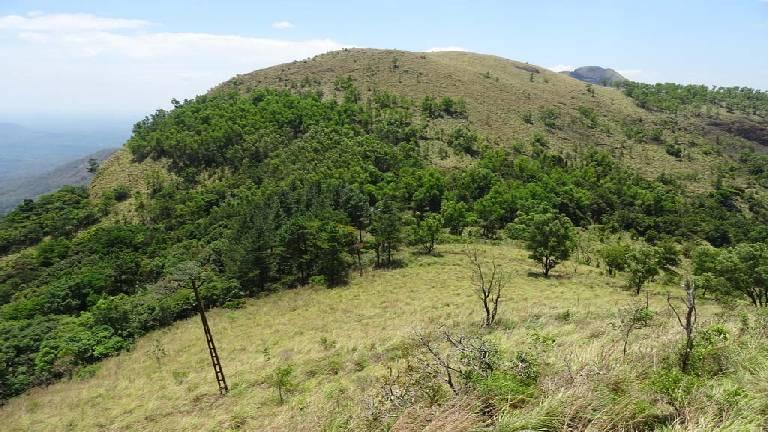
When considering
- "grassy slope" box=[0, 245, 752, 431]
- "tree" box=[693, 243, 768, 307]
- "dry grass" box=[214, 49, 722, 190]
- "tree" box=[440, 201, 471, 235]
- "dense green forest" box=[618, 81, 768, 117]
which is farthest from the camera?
"dense green forest" box=[618, 81, 768, 117]

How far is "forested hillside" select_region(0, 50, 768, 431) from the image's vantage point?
23.7ft

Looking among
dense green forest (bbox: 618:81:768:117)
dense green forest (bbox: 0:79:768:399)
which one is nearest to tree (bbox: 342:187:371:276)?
dense green forest (bbox: 0:79:768:399)

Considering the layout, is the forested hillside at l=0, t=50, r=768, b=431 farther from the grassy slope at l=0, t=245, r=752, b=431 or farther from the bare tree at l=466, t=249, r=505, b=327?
the bare tree at l=466, t=249, r=505, b=327

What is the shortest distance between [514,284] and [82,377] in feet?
110

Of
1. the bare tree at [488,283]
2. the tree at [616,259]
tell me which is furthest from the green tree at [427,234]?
the tree at [616,259]

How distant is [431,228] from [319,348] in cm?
2809

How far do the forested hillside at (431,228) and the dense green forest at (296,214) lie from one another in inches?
14.3

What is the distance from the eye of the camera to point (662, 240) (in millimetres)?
63812

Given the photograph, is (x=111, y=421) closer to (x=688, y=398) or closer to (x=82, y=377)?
(x=82, y=377)

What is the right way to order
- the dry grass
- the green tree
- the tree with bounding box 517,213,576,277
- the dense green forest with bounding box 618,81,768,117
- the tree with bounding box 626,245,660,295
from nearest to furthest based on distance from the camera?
the tree with bounding box 626,245,660,295 → the tree with bounding box 517,213,576,277 → the green tree → the dry grass → the dense green forest with bounding box 618,81,768,117

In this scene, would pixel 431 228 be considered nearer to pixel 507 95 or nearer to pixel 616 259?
pixel 616 259

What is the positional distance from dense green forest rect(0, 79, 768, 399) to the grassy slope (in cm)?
421

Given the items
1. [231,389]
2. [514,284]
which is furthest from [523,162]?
[231,389]

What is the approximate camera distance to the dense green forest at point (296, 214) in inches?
1523
